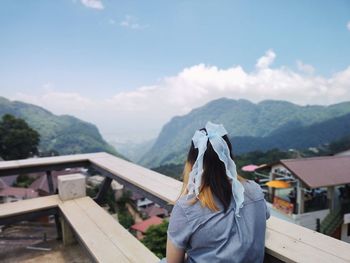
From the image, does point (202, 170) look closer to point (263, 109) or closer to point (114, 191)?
point (114, 191)

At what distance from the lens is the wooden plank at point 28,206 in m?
2.20

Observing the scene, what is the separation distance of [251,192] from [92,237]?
43.0 inches

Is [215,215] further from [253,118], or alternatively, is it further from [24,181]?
[253,118]

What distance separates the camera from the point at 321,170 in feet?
32.7

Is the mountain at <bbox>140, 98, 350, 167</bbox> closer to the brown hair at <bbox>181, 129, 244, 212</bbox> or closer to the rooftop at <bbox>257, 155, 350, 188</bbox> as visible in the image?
the rooftop at <bbox>257, 155, 350, 188</bbox>

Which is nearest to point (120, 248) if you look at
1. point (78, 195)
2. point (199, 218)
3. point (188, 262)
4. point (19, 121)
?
point (188, 262)

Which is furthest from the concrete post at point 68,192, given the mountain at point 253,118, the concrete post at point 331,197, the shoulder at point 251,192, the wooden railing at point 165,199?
the mountain at point 253,118

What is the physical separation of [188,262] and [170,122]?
572ft

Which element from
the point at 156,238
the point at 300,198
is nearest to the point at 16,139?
the point at 156,238

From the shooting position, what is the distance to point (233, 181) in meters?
0.95

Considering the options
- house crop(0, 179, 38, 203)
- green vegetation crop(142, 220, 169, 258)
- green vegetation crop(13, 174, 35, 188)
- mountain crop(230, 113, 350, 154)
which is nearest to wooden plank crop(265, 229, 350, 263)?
green vegetation crop(142, 220, 169, 258)

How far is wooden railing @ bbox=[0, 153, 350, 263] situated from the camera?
91 centimetres

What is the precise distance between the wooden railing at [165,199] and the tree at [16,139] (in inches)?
947

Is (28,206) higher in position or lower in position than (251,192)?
lower
